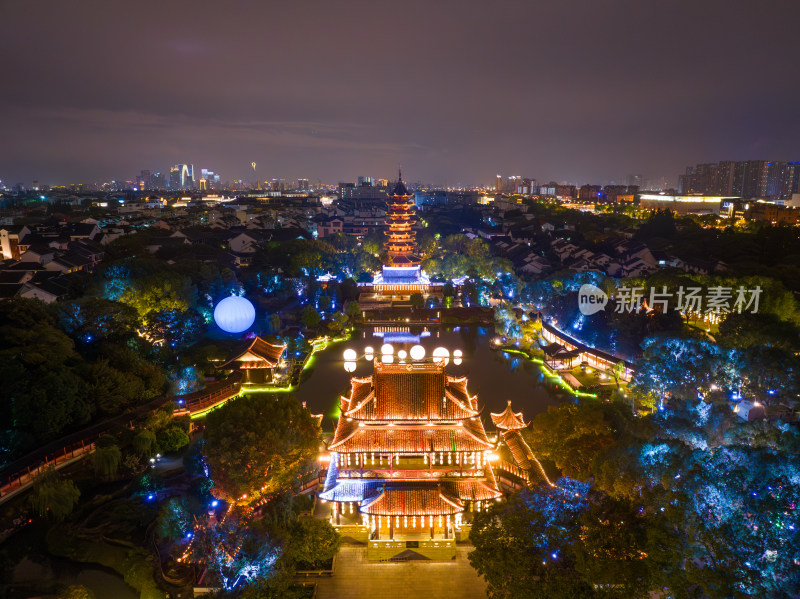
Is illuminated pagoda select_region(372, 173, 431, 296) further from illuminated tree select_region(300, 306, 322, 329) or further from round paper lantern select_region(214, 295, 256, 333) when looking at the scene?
round paper lantern select_region(214, 295, 256, 333)

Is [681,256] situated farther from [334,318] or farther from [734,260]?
[334,318]

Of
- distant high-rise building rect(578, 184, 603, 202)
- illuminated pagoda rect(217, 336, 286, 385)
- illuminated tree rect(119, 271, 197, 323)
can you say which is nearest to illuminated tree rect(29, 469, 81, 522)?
illuminated pagoda rect(217, 336, 286, 385)

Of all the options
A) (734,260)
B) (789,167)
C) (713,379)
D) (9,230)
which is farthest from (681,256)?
(789,167)

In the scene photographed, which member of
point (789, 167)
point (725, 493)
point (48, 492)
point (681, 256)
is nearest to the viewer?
point (725, 493)

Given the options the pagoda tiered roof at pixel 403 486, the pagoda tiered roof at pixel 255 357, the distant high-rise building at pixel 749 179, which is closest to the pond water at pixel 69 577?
the pagoda tiered roof at pixel 403 486

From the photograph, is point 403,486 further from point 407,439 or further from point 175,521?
point 175,521

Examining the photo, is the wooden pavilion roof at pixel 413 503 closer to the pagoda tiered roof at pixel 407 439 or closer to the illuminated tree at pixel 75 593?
the pagoda tiered roof at pixel 407 439
